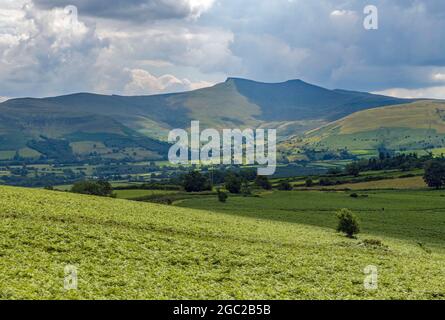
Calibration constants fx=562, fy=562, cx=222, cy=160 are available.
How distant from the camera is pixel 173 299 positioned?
121 feet

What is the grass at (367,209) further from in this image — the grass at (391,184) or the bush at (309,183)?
the bush at (309,183)

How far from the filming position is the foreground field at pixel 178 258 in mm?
39594

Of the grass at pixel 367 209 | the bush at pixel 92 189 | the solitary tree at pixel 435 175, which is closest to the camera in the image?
the grass at pixel 367 209

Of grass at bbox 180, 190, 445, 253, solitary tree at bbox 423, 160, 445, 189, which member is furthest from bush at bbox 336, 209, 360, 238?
solitary tree at bbox 423, 160, 445, 189

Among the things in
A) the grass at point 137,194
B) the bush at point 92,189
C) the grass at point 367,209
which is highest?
the bush at point 92,189

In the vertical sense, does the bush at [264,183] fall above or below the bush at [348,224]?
above

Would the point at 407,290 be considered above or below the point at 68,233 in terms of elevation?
below

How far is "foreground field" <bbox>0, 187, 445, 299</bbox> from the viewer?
3959cm

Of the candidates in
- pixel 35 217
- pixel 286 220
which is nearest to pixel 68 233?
pixel 35 217

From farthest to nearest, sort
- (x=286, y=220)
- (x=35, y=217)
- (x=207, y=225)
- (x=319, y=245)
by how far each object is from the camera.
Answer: (x=286, y=220) → (x=207, y=225) → (x=319, y=245) → (x=35, y=217)

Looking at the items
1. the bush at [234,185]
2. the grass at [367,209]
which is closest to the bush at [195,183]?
the bush at [234,185]

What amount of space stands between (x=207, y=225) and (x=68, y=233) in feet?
85.0

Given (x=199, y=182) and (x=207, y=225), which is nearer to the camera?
(x=207, y=225)
